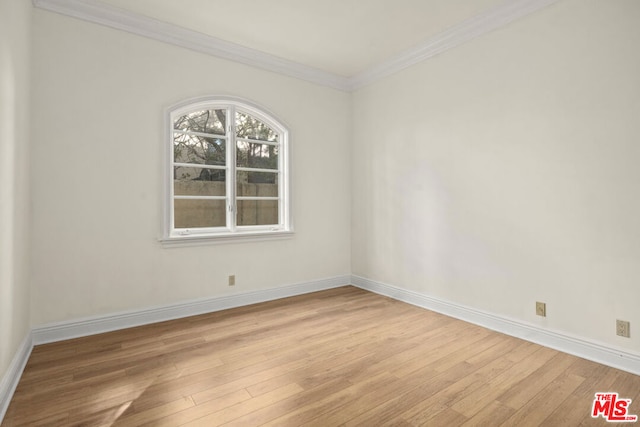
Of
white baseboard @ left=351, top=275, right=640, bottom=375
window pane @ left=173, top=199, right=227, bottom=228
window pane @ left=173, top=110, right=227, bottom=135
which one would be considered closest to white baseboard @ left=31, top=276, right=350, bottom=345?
window pane @ left=173, top=199, right=227, bottom=228

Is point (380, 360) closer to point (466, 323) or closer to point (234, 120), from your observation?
point (466, 323)

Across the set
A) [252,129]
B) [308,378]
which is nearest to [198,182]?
[252,129]

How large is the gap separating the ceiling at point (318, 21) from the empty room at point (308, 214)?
0.03 m

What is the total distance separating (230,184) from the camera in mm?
3701

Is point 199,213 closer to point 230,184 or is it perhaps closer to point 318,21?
point 230,184

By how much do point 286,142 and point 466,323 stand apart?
2.86m

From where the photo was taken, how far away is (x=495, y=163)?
120 inches

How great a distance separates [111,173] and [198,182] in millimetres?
809

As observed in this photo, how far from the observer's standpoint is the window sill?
329 centimetres

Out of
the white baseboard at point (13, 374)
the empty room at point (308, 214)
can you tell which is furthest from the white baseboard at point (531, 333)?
the white baseboard at point (13, 374)

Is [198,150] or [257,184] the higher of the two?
[198,150]

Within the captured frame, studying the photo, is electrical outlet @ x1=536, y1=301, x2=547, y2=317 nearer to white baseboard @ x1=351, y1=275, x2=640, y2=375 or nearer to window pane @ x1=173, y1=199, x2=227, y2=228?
white baseboard @ x1=351, y1=275, x2=640, y2=375

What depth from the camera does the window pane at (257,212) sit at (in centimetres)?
385

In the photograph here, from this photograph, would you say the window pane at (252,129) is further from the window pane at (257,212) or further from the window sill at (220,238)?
the window sill at (220,238)
